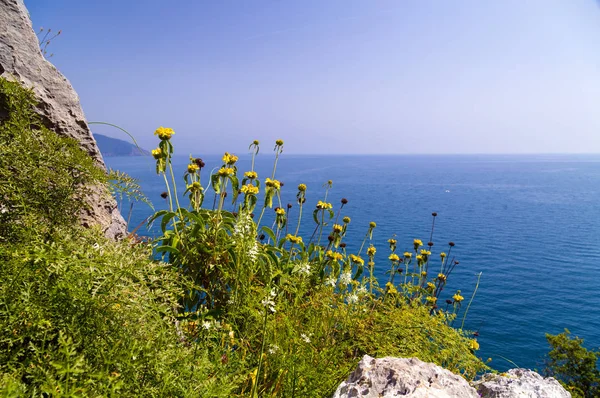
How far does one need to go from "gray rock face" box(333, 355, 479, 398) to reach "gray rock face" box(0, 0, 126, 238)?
5.42ft

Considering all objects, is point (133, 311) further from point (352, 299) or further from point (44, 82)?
point (44, 82)

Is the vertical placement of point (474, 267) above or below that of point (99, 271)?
below

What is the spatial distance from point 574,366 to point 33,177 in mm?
10887

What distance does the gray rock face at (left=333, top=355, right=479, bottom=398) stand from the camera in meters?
1.54

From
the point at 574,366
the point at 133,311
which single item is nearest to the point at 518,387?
the point at 133,311

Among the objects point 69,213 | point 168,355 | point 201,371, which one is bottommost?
point 201,371

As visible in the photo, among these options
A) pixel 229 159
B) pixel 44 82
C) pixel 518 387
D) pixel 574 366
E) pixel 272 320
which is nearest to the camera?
pixel 518 387

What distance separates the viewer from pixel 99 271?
1.08 metres

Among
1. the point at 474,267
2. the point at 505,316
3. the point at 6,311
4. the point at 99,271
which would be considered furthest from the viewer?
the point at 474,267

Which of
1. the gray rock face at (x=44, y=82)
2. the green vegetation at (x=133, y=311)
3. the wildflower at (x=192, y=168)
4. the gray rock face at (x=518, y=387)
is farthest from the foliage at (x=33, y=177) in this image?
the gray rock face at (x=518, y=387)

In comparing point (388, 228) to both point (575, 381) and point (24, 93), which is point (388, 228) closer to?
point (575, 381)

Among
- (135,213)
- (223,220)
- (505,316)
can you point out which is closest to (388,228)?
(505,316)

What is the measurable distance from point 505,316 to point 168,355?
15901 mm

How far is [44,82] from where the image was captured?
2.37 metres
